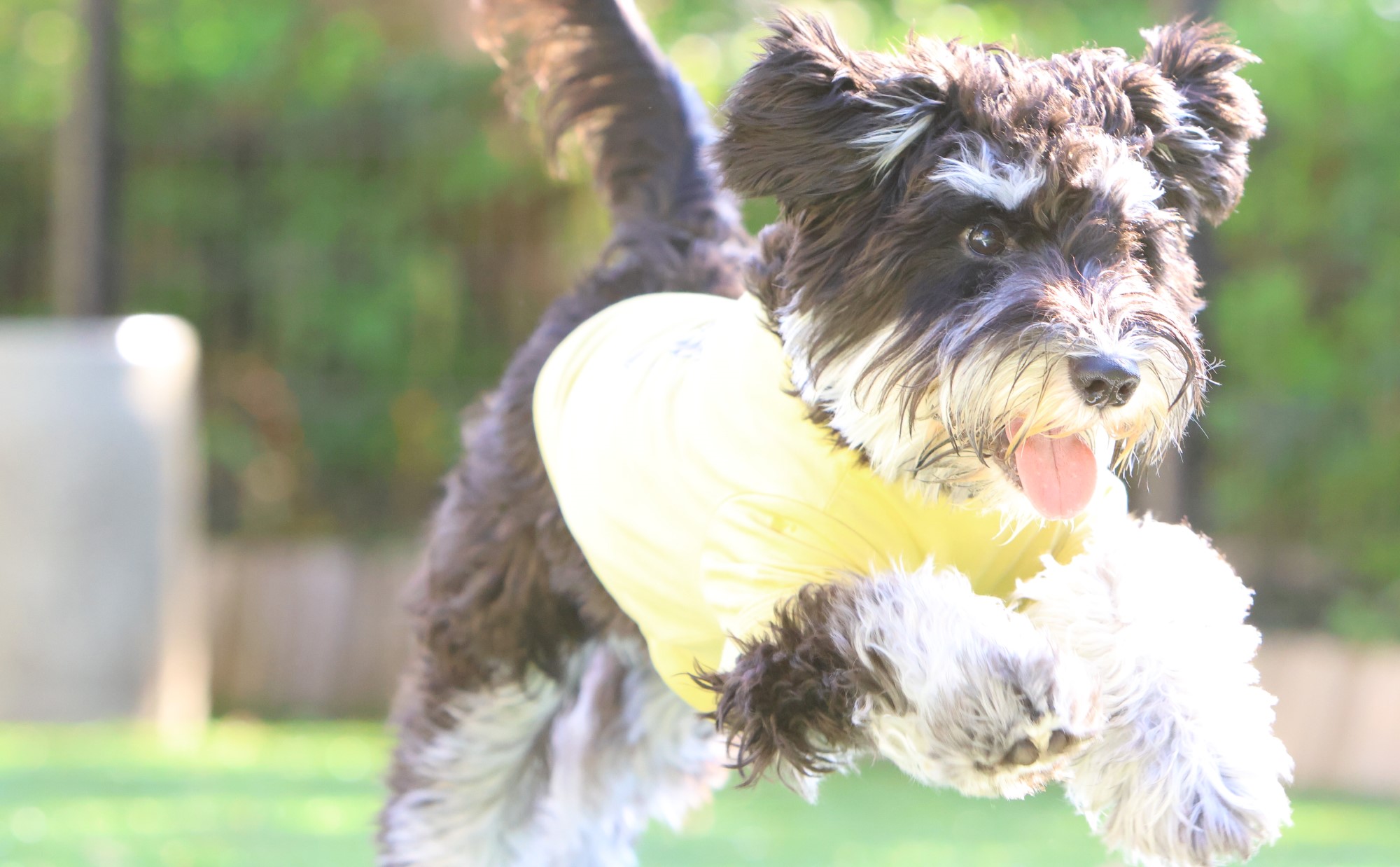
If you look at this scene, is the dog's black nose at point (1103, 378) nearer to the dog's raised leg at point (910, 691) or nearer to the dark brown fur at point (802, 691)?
the dog's raised leg at point (910, 691)

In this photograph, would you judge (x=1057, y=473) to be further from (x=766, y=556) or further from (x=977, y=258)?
(x=766, y=556)

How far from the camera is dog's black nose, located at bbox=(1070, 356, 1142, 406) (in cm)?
258

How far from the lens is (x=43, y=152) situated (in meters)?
9.19

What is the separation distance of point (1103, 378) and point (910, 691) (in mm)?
567

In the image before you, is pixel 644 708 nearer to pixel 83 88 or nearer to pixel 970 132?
pixel 970 132

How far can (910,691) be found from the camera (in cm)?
248

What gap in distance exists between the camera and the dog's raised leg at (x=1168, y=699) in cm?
259

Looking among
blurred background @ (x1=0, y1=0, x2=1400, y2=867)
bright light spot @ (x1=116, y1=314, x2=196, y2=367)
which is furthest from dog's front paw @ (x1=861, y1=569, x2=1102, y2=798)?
bright light spot @ (x1=116, y1=314, x2=196, y2=367)

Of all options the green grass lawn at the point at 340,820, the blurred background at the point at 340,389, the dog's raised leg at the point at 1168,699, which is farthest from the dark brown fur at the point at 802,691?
the green grass lawn at the point at 340,820

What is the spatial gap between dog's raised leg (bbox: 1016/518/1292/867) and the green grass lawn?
6.80ft

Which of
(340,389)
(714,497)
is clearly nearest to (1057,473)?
(714,497)

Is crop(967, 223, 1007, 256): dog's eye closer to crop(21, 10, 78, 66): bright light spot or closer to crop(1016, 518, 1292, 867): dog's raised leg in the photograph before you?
crop(1016, 518, 1292, 867): dog's raised leg

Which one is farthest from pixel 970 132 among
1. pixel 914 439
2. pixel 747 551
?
pixel 747 551

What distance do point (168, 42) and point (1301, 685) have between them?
642cm
